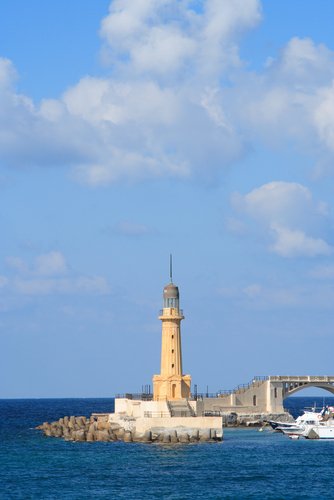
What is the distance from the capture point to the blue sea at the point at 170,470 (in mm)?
60625

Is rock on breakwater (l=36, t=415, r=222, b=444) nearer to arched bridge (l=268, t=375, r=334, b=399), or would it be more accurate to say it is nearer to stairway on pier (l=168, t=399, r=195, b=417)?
stairway on pier (l=168, t=399, r=195, b=417)

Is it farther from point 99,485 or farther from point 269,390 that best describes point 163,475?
point 269,390

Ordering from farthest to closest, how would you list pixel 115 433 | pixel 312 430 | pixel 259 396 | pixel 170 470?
pixel 259 396
pixel 312 430
pixel 115 433
pixel 170 470

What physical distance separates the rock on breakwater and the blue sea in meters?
1.13

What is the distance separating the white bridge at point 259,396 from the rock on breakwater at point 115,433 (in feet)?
41.2

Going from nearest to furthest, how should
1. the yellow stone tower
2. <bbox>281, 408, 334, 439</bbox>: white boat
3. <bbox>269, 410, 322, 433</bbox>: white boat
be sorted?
1. the yellow stone tower
2. <bbox>281, 408, 334, 439</bbox>: white boat
3. <bbox>269, 410, 322, 433</bbox>: white boat

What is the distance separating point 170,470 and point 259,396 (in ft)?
147

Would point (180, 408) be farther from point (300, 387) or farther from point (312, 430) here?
point (300, 387)

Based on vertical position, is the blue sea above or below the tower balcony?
below

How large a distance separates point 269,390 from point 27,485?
5229cm

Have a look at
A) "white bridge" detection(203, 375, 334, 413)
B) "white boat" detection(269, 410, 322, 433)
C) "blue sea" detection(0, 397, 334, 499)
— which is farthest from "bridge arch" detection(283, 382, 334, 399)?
"blue sea" detection(0, 397, 334, 499)

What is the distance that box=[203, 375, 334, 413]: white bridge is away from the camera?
358 ft

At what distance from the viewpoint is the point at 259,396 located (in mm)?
112562

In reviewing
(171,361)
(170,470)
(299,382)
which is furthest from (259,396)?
A: (170,470)
